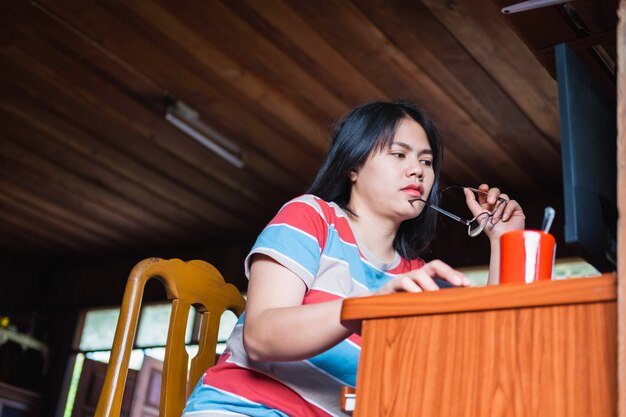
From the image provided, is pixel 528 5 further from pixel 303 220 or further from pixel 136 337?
pixel 136 337

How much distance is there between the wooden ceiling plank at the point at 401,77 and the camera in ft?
10.5

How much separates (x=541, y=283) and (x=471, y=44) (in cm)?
276

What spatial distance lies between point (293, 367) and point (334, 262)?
0.58ft

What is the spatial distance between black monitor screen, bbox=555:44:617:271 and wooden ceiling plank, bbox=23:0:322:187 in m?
2.77

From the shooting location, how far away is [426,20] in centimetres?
317

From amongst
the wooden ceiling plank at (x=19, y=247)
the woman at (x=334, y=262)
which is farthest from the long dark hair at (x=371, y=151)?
the wooden ceiling plank at (x=19, y=247)

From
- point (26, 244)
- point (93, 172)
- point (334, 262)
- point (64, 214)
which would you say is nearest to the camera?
point (334, 262)

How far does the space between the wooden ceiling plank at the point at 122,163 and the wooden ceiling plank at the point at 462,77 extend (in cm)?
193

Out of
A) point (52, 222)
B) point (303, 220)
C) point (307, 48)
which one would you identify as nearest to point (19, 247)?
point (52, 222)

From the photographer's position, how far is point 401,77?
357 centimetres

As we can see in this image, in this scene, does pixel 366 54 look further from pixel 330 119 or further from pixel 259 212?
pixel 259 212

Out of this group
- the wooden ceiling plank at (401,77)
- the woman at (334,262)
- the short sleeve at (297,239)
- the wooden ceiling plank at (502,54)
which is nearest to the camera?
the woman at (334,262)

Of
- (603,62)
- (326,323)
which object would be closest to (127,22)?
(603,62)

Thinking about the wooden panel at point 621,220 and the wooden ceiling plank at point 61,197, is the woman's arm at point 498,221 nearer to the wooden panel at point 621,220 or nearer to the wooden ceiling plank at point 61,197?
the wooden panel at point 621,220
